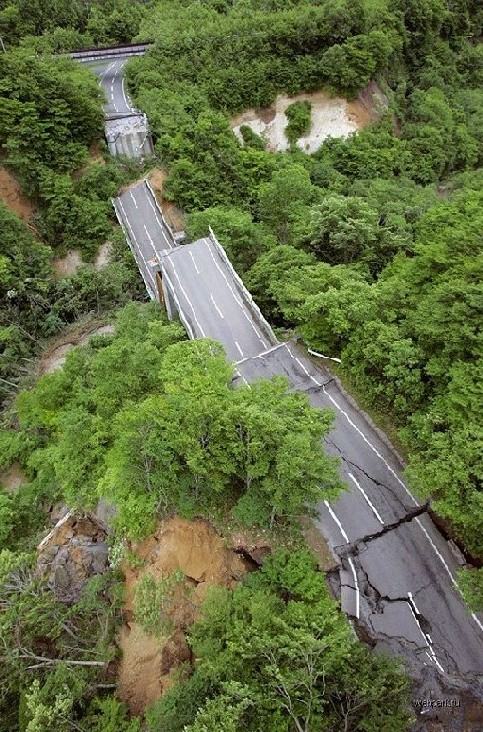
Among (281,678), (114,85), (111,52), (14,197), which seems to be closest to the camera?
(281,678)

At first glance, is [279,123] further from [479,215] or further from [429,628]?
[429,628]

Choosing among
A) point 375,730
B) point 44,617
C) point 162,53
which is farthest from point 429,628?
point 162,53

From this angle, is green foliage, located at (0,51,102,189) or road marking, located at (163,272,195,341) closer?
road marking, located at (163,272,195,341)

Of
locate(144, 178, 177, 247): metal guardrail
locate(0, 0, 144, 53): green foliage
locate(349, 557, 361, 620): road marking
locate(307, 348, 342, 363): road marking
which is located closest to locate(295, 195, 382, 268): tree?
locate(307, 348, 342, 363): road marking

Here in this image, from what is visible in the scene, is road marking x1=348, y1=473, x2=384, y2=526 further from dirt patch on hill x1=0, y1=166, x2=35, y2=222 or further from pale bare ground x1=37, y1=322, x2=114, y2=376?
dirt patch on hill x1=0, y1=166, x2=35, y2=222

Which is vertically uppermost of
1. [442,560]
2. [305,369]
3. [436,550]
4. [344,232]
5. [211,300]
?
[344,232]

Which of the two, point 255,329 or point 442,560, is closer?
point 442,560

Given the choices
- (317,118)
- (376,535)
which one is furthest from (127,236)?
(376,535)

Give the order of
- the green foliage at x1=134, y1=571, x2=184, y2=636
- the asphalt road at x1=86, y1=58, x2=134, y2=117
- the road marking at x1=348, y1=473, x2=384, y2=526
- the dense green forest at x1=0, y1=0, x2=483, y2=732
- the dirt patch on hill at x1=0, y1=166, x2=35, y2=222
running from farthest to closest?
1. the asphalt road at x1=86, y1=58, x2=134, y2=117
2. the dirt patch on hill at x1=0, y1=166, x2=35, y2=222
3. the road marking at x1=348, y1=473, x2=384, y2=526
4. the green foliage at x1=134, y1=571, x2=184, y2=636
5. the dense green forest at x1=0, y1=0, x2=483, y2=732

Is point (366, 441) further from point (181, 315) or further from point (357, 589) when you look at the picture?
point (181, 315)
